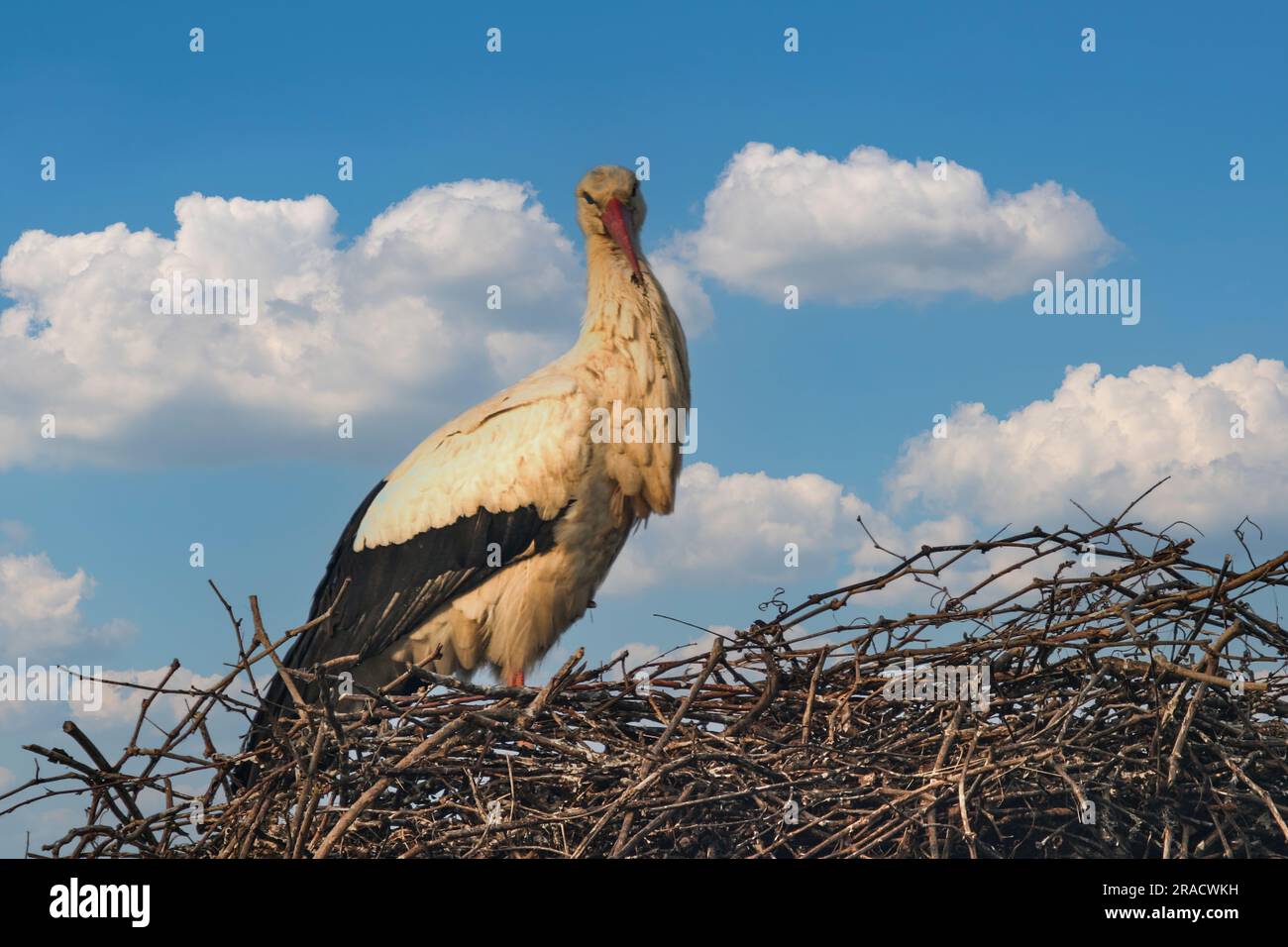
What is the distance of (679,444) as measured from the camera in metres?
5.63

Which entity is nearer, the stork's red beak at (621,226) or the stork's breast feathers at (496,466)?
the stork's breast feathers at (496,466)

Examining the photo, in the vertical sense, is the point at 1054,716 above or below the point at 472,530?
below

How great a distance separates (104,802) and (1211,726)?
358 centimetres

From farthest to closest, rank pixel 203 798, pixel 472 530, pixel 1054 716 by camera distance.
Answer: pixel 472 530 < pixel 203 798 < pixel 1054 716

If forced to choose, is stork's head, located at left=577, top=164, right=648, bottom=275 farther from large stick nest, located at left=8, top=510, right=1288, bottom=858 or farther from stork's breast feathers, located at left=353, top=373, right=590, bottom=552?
large stick nest, located at left=8, top=510, right=1288, bottom=858

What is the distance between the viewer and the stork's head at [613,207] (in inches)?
227

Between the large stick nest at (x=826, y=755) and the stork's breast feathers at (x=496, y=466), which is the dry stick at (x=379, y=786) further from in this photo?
the stork's breast feathers at (x=496, y=466)

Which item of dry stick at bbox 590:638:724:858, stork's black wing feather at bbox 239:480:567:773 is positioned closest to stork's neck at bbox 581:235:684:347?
stork's black wing feather at bbox 239:480:567:773

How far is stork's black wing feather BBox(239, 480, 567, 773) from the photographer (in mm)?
5348

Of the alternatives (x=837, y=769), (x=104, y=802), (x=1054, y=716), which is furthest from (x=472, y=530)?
(x=1054, y=716)

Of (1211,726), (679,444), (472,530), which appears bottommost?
(1211,726)

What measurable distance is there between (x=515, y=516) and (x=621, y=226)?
→ 147cm

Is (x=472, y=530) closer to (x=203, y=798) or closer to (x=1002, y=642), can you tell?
(x=203, y=798)

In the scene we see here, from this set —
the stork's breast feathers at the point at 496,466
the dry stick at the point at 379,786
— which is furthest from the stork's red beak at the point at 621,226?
the dry stick at the point at 379,786
